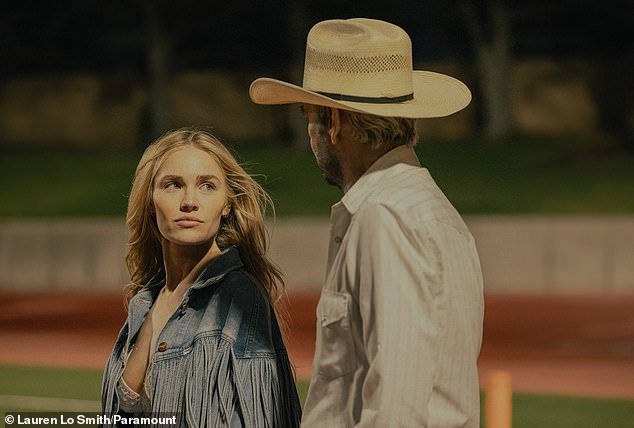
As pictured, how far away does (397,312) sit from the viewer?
10.1ft

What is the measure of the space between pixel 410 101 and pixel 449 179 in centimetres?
2088

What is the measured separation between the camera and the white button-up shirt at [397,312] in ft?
10.1

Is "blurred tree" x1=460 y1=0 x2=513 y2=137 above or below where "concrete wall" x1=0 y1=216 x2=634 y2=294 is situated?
above

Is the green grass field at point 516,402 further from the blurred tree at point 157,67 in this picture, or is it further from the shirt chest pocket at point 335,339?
the blurred tree at point 157,67

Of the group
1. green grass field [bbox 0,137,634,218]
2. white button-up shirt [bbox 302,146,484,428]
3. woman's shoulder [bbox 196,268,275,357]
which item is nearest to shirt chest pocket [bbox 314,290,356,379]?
white button-up shirt [bbox 302,146,484,428]

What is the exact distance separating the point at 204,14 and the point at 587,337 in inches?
726

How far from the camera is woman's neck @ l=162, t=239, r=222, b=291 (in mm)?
3865

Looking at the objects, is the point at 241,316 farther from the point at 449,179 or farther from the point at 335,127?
the point at 449,179

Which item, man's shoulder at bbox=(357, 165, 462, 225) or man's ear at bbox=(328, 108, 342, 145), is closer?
man's shoulder at bbox=(357, 165, 462, 225)

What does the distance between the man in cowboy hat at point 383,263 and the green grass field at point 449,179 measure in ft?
56.9

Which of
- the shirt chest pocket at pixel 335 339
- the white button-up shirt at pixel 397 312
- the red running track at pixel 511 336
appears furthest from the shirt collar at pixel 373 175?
the red running track at pixel 511 336

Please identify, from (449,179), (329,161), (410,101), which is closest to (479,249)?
(449,179)

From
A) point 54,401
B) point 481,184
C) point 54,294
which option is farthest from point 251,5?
point 54,401

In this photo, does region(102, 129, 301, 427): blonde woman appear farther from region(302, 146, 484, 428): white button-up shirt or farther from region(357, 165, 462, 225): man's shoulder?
region(357, 165, 462, 225): man's shoulder
